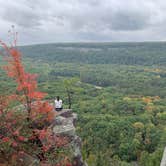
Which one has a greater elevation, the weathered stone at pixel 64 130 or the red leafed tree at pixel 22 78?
the red leafed tree at pixel 22 78

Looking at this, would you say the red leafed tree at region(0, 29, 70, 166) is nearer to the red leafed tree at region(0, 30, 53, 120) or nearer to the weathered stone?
the red leafed tree at region(0, 30, 53, 120)

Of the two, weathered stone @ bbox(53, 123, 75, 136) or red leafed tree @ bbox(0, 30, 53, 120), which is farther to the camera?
weathered stone @ bbox(53, 123, 75, 136)

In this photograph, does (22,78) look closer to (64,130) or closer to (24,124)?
(24,124)

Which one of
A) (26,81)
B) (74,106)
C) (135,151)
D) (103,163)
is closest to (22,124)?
(26,81)

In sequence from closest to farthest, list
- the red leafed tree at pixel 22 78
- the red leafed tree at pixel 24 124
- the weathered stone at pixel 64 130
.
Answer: the red leafed tree at pixel 24 124
the red leafed tree at pixel 22 78
the weathered stone at pixel 64 130

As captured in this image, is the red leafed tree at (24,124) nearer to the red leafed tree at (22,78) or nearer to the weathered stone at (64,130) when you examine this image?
the red leafed tree at (22,78)

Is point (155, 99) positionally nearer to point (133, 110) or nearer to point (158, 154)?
point (133, 110)

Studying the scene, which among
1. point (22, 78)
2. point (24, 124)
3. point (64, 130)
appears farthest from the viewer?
point (64, 130)

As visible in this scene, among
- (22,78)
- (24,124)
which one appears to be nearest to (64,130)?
(24,124)

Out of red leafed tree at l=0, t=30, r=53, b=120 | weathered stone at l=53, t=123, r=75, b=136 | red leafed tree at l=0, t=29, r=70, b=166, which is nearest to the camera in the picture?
red leafed tree at l=0, t=29, r=70, b=166

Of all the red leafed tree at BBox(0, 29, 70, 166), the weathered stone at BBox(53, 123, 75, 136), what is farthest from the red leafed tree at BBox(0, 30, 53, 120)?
the weathered stone at BBox(53, 123, 75, 136)

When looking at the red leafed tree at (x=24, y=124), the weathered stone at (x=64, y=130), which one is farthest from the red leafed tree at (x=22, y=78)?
the weathered stone at (x=64, y=130)

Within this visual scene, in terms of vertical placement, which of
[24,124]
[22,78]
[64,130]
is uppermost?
[22,78]
